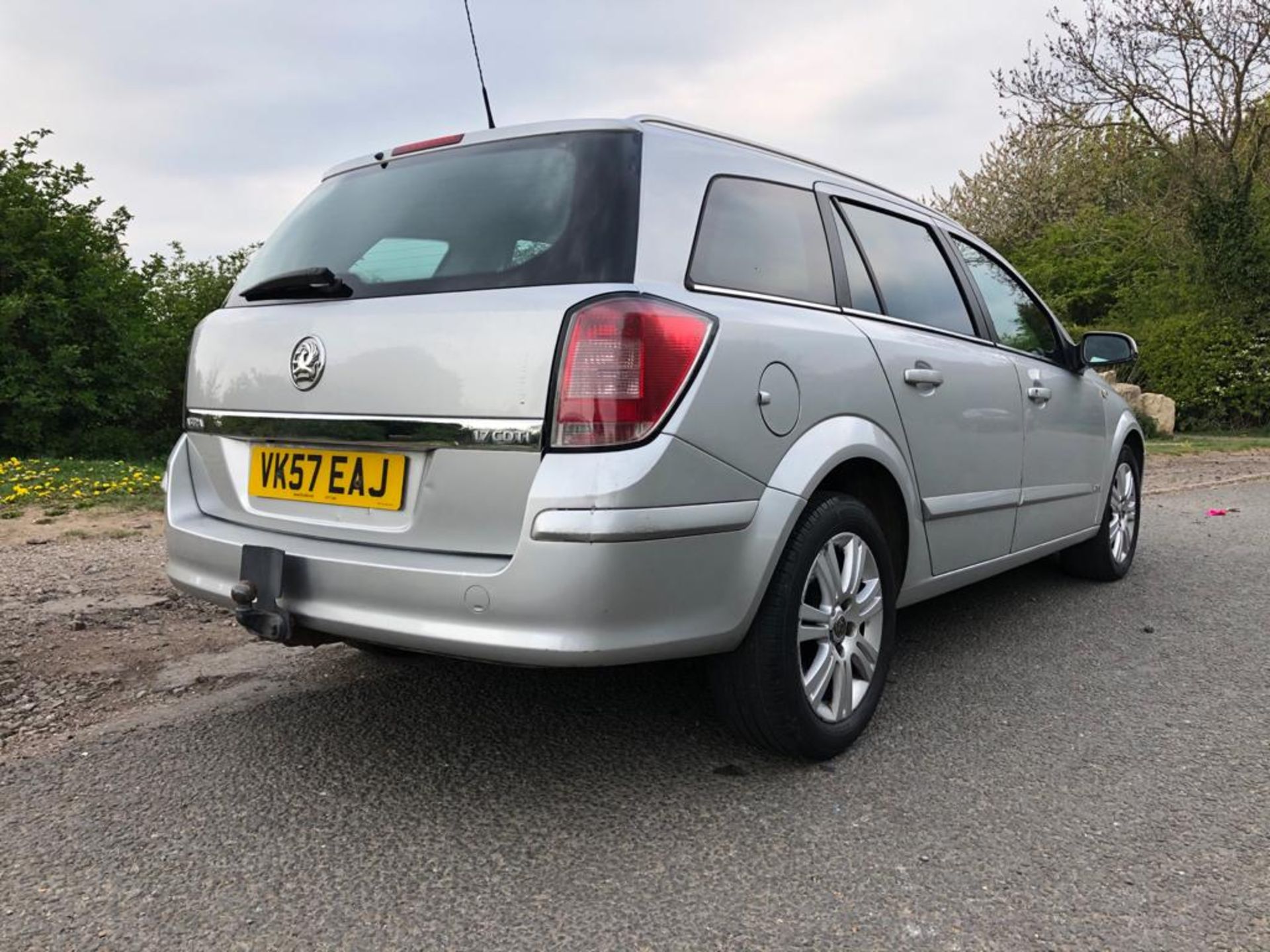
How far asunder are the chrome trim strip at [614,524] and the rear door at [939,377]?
3.53ft

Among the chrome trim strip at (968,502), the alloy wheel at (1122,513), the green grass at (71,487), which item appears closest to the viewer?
the chrome trim strip at (968,502)

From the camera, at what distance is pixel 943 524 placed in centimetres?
333

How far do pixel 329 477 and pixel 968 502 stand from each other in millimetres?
2107

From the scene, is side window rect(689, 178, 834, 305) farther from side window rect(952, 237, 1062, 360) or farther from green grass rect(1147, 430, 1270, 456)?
green grass rect(1147, 430, 1270, 456)

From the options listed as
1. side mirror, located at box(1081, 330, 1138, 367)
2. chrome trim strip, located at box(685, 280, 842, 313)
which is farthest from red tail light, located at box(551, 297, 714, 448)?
side mirror, located at box(1081, 330, 1138, 367)

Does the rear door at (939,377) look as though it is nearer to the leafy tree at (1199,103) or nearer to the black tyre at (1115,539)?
the black tyre at (1115,539)

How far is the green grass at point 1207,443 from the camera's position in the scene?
13477mm

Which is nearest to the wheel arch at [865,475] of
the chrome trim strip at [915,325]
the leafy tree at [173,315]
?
the chrome trim strip at [915,325]

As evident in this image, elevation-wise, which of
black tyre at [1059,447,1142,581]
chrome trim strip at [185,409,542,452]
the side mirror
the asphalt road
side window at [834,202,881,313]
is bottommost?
the asphalt road

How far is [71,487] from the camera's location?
7.78 m

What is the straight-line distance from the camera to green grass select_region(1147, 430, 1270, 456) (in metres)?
13.5

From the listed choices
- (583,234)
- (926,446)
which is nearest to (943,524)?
(926,446)

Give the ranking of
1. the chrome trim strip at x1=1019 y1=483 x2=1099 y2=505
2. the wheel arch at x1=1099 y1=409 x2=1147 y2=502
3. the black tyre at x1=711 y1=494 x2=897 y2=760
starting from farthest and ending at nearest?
the wheel arch at x1=1099 y1=409 x2=1147 y2=502, the chrome trim strip at x1=1019 y1=483 x2=1099 y2=505, the black tyre at x1=711 y1=494 x2=897 y2=760

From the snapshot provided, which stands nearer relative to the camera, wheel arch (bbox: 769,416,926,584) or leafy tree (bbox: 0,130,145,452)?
wheel arch (bbox: 769,416,926,584)
